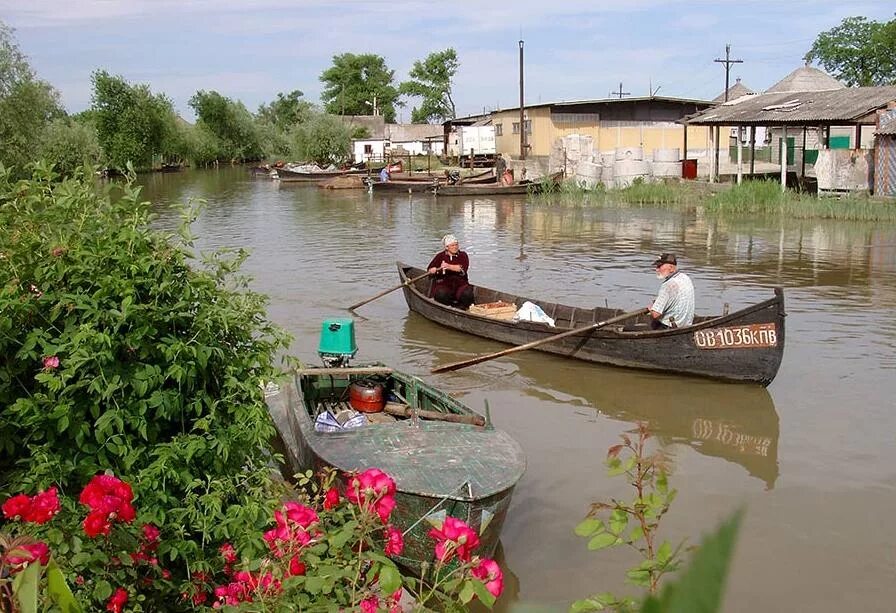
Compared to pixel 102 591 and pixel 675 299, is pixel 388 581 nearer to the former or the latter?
pixel 102 591

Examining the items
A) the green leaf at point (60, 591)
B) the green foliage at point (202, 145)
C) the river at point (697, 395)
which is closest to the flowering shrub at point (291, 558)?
the river at point (697, 395)

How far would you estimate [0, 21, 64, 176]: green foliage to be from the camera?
118 feet

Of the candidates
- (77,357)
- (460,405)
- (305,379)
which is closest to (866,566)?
(460,405)

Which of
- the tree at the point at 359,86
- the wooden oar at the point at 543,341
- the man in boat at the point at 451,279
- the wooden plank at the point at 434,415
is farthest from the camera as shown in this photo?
the tree at the point at 359,86

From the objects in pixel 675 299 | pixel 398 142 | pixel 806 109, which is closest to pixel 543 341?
pixel 675 299

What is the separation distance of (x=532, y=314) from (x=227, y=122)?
79295 millimetres

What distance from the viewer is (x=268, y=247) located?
80.7 feet

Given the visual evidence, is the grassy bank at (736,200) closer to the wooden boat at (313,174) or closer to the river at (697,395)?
the river at (697,395)

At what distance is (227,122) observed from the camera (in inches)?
3398

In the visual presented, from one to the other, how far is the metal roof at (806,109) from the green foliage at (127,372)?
24.7 metres

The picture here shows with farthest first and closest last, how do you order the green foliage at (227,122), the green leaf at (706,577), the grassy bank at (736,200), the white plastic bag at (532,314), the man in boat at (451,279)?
1. the green foliage at (227,122)
2. the grassy bank at (736,200)
3. the man in boat at (451,279)
4. the white plastic bag at (532,314)
5. the green leaf at (706,577)

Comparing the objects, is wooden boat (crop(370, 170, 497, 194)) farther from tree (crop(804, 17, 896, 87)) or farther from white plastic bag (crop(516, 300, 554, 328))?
tree (crop(804, 17, 896, 87))

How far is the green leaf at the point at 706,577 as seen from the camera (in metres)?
0.58

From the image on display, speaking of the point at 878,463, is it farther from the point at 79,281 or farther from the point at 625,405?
the point at 79,281
